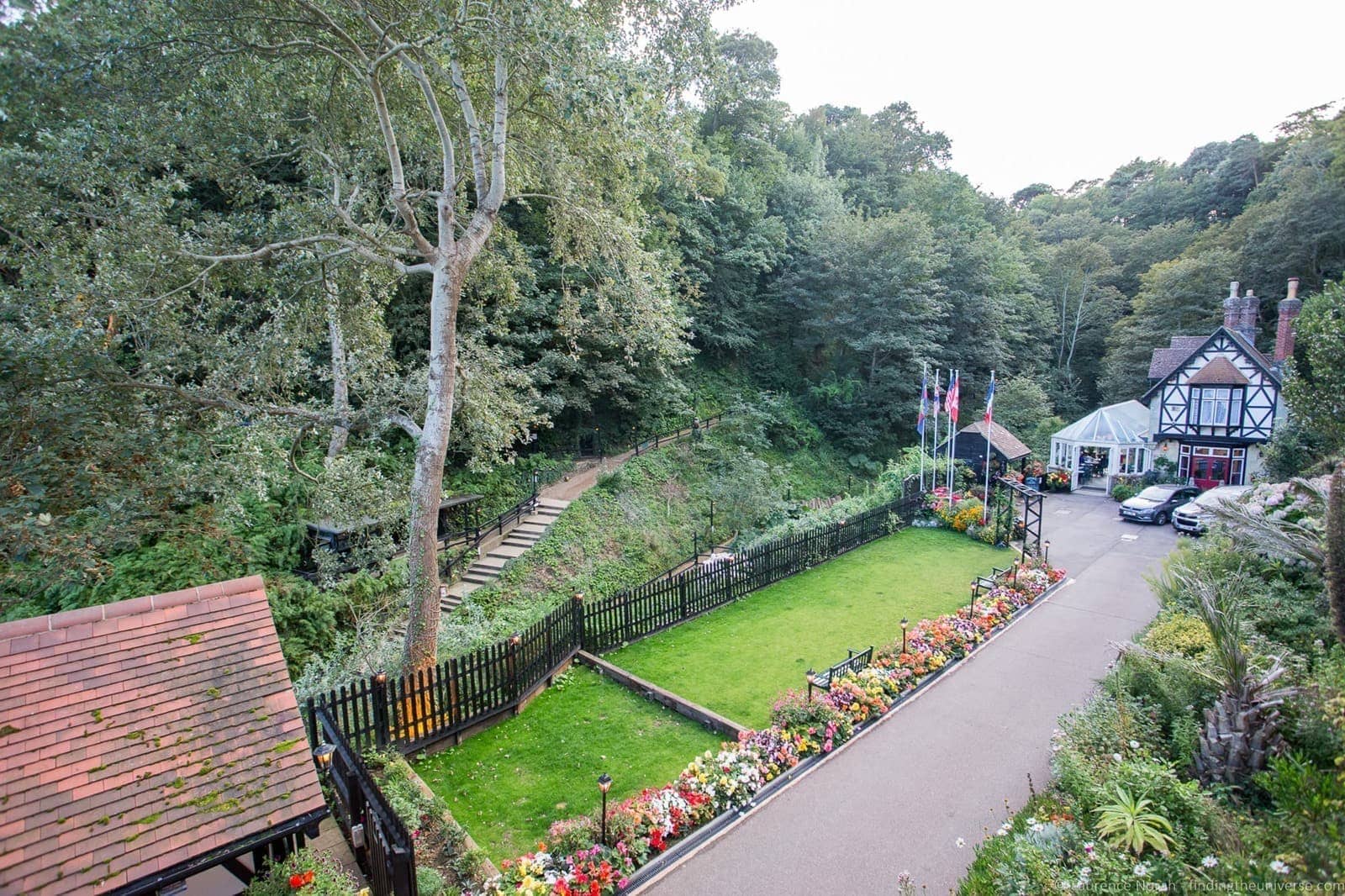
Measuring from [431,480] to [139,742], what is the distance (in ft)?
16.5

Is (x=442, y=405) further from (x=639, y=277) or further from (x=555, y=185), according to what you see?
(x=555, y=185)

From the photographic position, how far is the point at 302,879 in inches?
171

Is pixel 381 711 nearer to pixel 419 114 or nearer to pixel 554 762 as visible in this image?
pixel 554 762

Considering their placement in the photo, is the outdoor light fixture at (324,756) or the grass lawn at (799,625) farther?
the grass lawn at (799,625)

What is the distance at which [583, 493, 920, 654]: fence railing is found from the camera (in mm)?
11414

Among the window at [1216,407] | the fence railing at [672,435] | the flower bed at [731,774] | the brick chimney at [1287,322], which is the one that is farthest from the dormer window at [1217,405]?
the flower bed at [731,774]

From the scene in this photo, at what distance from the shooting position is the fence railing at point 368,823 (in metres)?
4.26

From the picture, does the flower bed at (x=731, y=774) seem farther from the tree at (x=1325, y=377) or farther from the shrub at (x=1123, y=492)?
the shrub at (x=1123, y=492)

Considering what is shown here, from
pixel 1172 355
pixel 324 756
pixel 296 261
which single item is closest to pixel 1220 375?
pixel 1172 355

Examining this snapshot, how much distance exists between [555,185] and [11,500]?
9.15m

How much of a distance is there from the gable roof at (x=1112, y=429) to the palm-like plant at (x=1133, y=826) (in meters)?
25.7

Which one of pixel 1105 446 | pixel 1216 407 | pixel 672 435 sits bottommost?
pixel 1105 446

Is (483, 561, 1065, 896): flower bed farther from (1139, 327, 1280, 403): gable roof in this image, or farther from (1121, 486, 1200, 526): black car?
(1139, 327, 1280, 403): gable roof

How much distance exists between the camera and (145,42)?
8.12 metres
